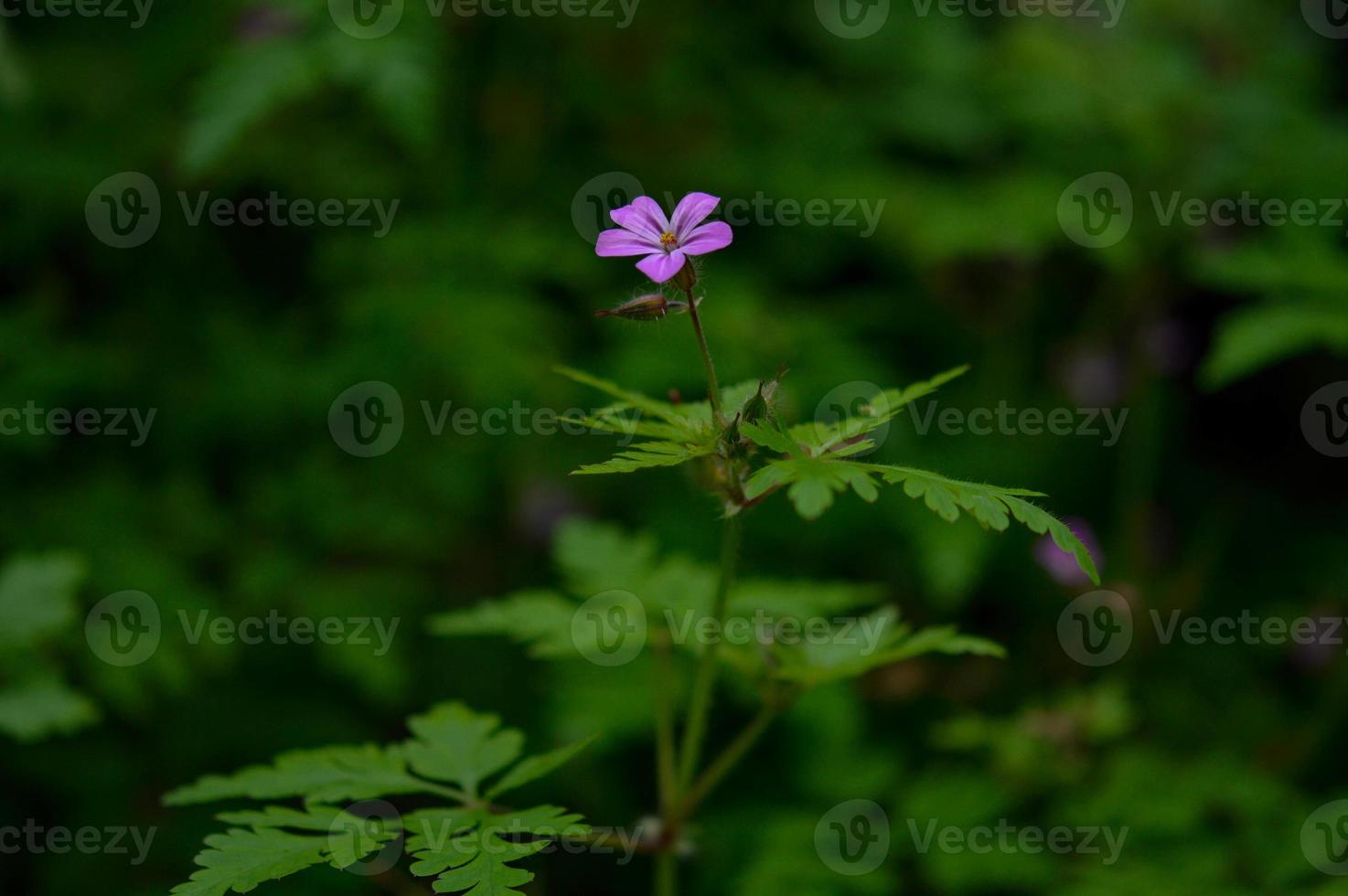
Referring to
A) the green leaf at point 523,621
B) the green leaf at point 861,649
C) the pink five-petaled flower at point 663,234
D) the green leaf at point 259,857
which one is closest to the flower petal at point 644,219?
the pink five-petaled flower at point 663,234

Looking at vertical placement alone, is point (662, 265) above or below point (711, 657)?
above

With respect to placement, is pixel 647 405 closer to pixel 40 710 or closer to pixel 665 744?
pixel 665 744

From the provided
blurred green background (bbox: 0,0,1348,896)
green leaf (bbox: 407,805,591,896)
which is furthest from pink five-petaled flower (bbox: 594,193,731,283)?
blurred green background (bbox: 0,0,1348,896)

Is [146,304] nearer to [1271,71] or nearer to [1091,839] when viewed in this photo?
[1091,839]

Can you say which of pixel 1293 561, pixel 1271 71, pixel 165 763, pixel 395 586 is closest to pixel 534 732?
pixel 395 586

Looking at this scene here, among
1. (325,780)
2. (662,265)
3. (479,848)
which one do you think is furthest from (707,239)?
(325,780)

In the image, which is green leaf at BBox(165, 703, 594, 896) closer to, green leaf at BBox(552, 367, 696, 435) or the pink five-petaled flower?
green leaf at BBox(552, 367, 696, 435)
